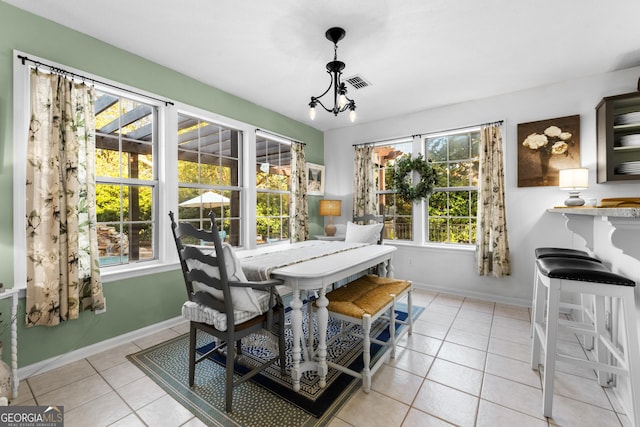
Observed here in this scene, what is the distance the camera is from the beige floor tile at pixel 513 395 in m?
1.67

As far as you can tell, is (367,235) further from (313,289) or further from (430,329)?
(313,289)

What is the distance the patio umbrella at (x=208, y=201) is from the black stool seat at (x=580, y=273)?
127 inches

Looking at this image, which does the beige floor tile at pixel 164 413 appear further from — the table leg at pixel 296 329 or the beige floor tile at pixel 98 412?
the table leg at pixel 296 329

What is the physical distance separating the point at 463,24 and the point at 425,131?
198cm

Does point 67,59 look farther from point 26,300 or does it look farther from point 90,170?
point 26,300

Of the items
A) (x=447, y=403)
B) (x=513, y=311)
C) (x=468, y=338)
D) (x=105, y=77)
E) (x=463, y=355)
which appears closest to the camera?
(x=447, y=403)

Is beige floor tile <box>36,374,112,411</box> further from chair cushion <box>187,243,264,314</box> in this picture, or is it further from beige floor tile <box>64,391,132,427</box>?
chair cushion <box>187,243,264,314</box>

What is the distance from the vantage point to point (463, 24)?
2.18 metres

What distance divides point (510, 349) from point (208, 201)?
11.2 feet

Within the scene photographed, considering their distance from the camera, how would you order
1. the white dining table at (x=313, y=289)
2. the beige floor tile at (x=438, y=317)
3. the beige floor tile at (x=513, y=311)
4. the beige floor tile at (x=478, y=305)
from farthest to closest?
the beige floor tile at (x=478, y=305)
the beige floor tile at (x=513, y=311)
the beige floor tile at (x=438, y=317)
the white dining table at (x=313, y=289)

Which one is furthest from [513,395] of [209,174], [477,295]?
[209,174]

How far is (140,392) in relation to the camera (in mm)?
1834

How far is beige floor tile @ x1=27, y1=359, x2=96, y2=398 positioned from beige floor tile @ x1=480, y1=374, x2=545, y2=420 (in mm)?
2834

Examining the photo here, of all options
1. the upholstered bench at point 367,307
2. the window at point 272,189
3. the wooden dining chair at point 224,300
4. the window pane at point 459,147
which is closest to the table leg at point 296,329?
the wooden dining chair at point 224,300
